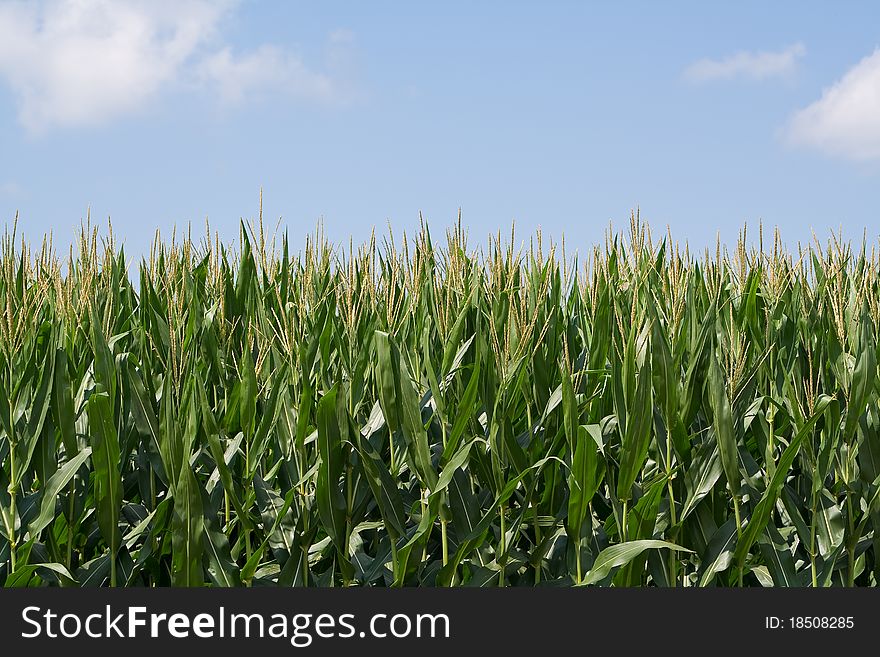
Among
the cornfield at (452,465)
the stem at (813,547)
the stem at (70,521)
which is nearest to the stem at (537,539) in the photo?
the cornfield at (452,465)

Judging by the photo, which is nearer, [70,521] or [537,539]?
[537,539]

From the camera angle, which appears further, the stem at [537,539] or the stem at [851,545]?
the stem at [851,545]

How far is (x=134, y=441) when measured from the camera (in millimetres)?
3477

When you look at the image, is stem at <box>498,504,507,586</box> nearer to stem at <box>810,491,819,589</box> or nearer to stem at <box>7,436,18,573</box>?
stem at <box>810,491,819,589</box>

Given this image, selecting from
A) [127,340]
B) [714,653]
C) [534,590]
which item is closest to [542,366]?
[534,590]

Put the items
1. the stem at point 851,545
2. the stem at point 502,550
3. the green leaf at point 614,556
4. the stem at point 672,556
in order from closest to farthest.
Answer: the green leaf at point 614,556 < the stem at point 502,550 < the stem at point 672,556 < the stem at point 851,545

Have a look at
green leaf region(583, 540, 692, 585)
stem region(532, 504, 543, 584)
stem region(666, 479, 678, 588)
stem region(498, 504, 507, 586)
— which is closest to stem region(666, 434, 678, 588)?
stem region(666, 479, 678, 588)

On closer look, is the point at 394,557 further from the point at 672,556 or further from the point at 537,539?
the point at 672,556

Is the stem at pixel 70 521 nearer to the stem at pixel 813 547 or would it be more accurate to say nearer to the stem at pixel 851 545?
the stem at pixel 813 547

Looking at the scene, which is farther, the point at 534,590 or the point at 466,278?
the point at 466,278

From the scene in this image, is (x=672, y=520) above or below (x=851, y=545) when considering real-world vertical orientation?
above

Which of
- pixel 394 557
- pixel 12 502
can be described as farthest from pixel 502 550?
pixel 12 502

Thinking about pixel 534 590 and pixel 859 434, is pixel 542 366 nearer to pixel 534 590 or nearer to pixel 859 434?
pixel 534 590

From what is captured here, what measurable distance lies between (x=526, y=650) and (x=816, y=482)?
52.5 inches
